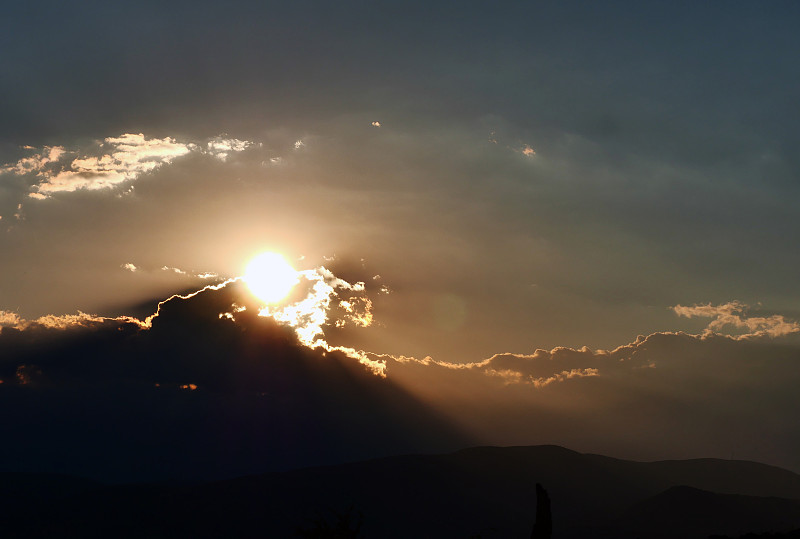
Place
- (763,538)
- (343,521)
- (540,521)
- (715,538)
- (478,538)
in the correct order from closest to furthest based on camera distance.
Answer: (540,521)
(478,538)
(343,521)
(763,538)
(715,538)

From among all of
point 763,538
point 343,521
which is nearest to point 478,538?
point 343,521

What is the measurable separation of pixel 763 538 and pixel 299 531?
234 ft

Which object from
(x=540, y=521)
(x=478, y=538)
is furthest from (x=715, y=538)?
(x=540, y=521)

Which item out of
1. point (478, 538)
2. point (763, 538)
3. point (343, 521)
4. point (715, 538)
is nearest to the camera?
point (478, 538)

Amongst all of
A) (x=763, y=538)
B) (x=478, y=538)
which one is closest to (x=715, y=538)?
(x=763, y=538)

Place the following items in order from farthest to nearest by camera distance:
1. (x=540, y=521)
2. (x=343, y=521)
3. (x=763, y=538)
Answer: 1. (x=763, y=538)
2. (x=343, y=521)
3. (x=540, y=521)

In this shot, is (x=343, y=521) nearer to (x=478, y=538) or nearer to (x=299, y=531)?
(x=299, y=531)

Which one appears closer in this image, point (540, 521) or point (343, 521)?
point (540, 521)

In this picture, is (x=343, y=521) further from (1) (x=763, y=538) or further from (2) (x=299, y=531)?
(1) (x=763, y=538)

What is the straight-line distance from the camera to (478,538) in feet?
Answer: 162

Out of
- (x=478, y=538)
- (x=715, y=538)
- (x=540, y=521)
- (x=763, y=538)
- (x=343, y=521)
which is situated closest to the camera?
(x=540, y=521)

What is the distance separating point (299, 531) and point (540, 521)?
23749mm

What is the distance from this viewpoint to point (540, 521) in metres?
38.6

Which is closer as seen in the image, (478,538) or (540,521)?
(540,521)
